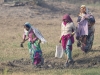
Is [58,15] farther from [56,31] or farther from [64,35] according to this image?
[64,35]

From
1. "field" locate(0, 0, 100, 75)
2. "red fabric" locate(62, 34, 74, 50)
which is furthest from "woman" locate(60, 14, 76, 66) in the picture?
"field" locate(0, 0, 100, 75)

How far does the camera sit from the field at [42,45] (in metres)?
13.9

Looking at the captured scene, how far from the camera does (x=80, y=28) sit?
15844 mm

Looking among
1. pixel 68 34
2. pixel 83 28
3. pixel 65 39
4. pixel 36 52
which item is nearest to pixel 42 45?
pixel 83 28

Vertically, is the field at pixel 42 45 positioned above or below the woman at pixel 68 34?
below

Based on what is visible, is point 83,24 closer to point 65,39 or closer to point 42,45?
point 65,39

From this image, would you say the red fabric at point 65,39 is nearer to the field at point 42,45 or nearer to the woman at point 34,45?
the field at point 42,45

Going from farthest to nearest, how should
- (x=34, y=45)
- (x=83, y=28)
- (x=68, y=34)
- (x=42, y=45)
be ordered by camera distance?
(x=42, y=45), (x=83, y=28), (x=68, y=34), (x=34, y=45)

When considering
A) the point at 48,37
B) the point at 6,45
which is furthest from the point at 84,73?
the point at 48,37

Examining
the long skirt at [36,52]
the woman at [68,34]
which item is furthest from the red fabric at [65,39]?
the long skirt at [36,52]

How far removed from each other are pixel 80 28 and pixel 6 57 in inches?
118

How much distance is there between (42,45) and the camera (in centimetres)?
1969

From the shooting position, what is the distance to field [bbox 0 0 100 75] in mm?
13898

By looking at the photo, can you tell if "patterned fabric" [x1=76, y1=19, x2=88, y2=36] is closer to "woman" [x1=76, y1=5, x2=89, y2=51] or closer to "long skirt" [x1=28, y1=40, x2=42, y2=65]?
"woman" [x1=76, y1=5, x2=89, y2=51]
